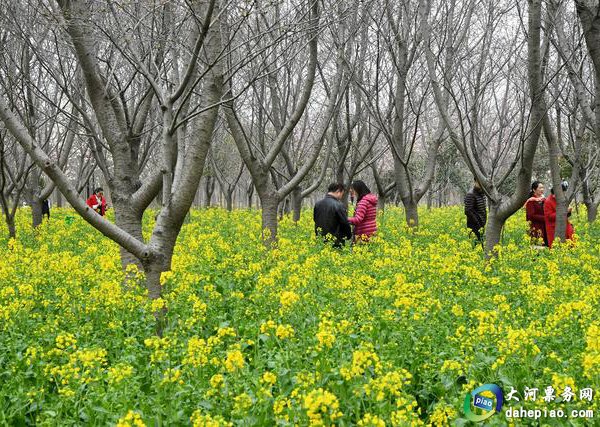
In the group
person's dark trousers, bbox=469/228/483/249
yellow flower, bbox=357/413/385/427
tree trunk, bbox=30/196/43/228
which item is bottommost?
yellow flower, bbox=357/413/385/427

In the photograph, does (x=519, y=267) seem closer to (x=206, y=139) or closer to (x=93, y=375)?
(x=206, y=139)

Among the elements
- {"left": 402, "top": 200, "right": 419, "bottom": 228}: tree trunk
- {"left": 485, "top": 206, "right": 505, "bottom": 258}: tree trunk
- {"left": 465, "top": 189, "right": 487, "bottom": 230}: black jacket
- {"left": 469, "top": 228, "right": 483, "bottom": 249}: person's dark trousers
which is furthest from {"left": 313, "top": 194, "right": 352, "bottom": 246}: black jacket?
{"left": 465, "top": 189, "right": 487, "bottom": 230}: black jacket

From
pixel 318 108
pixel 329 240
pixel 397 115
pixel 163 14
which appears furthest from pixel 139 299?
pixel 318 108

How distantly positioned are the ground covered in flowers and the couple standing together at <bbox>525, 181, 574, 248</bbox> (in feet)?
11.6

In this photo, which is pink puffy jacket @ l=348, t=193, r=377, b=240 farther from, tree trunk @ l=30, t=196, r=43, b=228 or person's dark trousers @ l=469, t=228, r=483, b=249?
tree trunk @ l=30, t=196, r=43, b=228

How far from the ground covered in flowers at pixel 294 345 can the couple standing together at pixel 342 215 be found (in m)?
2.54

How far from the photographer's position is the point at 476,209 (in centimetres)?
1235

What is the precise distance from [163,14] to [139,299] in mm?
3509

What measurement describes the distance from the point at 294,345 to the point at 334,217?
6307mm

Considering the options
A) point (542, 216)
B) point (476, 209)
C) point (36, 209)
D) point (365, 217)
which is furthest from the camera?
point (36, 209)

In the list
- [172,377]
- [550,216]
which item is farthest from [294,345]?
[550,216]

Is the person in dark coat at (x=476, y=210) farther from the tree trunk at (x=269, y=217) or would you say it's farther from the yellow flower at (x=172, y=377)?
the yellow flower at (x=172, y=377)

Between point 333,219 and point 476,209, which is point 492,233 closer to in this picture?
point 333,219

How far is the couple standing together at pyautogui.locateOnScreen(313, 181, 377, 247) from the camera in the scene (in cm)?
1039
